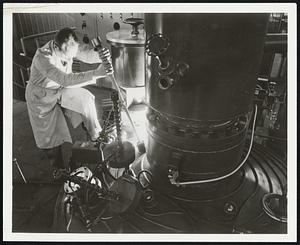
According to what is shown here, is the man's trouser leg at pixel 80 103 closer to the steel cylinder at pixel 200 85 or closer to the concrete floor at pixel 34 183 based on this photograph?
the concrete floor at pixel 34 183

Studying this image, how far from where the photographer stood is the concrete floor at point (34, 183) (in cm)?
239

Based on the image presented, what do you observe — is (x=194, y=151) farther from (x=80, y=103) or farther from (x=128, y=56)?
(x=128, y=56)

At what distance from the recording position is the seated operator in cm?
234

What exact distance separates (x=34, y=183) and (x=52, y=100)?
935 mm

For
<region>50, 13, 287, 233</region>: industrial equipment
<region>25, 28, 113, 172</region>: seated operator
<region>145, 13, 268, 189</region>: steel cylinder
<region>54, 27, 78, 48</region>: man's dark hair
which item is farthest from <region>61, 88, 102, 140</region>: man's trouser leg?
<region>145, 13, 268, 189</region>: steel cylinder

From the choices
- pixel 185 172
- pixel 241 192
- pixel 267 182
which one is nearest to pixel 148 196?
pixel 185 172

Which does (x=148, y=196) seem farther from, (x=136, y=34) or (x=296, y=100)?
(x=136, y=34)

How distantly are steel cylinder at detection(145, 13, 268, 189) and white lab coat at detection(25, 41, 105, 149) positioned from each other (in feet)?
3.31

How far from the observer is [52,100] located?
2590mm

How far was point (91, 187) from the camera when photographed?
1.63 m

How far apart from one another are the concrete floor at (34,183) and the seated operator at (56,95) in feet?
1.08

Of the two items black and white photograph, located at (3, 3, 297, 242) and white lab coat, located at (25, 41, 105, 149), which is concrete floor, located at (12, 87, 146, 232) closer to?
black and white photograph, located at (3, 3, 297, 242)

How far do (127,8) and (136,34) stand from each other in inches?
43.4

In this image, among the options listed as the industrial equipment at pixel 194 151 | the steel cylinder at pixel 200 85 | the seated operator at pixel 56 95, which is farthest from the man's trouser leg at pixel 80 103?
the steel cylinder at pixel 200 85
